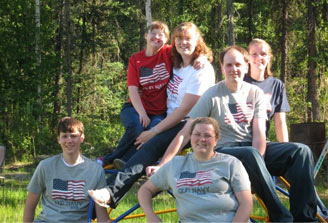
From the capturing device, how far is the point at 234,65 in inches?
164

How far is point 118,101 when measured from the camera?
23562 mm

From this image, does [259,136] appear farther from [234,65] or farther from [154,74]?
[154,74]

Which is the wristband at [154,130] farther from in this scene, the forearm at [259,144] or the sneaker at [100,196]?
the forearm at [259,144]

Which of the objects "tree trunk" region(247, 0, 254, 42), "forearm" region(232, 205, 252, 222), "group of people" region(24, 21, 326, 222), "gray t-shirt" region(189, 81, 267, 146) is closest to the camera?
"forearm" region(232, 205, 252, 222)

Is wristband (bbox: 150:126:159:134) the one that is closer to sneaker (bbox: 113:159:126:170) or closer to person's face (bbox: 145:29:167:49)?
sneaker (bbox: 113:159:126:170)

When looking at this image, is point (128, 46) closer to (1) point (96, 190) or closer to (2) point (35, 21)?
(2) point (35, 21)

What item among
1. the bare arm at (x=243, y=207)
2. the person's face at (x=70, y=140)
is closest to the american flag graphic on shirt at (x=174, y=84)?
the person's face at (x=70, y=140)

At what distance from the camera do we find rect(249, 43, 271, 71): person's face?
4.69 m

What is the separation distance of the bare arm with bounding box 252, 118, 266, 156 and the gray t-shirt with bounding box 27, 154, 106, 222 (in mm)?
1105

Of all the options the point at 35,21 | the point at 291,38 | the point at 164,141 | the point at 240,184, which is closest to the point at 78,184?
the point at 164,141

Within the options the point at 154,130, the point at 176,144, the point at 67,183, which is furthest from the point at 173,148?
the point at 67,183

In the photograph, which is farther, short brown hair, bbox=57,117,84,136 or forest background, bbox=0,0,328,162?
forest background, bbox=0,0,328,162

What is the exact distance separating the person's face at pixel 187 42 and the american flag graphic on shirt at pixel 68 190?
1.26m

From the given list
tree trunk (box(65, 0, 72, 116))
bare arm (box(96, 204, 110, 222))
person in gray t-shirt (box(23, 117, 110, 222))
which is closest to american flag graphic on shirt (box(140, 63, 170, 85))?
person in gray t-shirt (box(23, 117, 110, 222))
